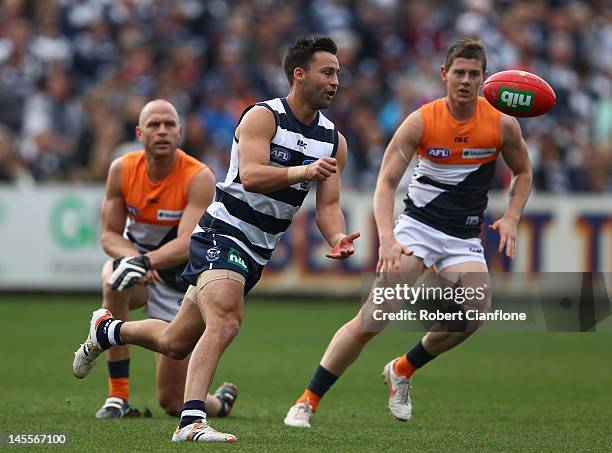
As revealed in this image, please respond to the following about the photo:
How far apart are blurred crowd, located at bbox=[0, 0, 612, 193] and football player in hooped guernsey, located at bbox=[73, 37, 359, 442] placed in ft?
30.8

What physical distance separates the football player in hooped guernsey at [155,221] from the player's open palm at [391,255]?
139 centimetres

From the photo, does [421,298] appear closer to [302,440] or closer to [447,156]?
[447,156]

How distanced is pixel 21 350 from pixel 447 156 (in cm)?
595

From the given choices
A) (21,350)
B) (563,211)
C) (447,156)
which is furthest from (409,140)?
(563,211)

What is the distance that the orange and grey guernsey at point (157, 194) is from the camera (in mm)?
8562

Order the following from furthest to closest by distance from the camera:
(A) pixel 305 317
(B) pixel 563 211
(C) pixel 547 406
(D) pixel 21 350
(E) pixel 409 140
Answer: (B) pixel 563 211, (A) pixel 305 317, (D) pixel 21 350, (C) pixel 547 406, (E) pixel 409 140

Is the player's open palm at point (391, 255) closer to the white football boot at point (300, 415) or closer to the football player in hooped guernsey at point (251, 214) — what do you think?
the football player in hooped guernsey at point (251, 214)

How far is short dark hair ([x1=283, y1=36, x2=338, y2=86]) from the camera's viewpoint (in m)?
7.17

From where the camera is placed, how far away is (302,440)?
23.1 ft

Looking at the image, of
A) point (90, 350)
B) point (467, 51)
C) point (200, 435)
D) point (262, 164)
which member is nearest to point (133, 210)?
point (90, 350)

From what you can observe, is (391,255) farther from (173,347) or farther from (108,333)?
(108,333)

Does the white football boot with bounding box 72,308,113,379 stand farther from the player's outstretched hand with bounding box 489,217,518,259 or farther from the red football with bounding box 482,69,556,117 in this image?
the red football with bounding box 482,69,556,117

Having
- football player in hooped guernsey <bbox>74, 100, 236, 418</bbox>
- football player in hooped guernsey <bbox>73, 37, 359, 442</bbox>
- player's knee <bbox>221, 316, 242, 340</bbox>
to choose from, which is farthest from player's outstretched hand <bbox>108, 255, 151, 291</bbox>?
player's knee <bbox>221, 316, 242, 340</bbox>

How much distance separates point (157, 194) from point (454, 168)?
2.15m
